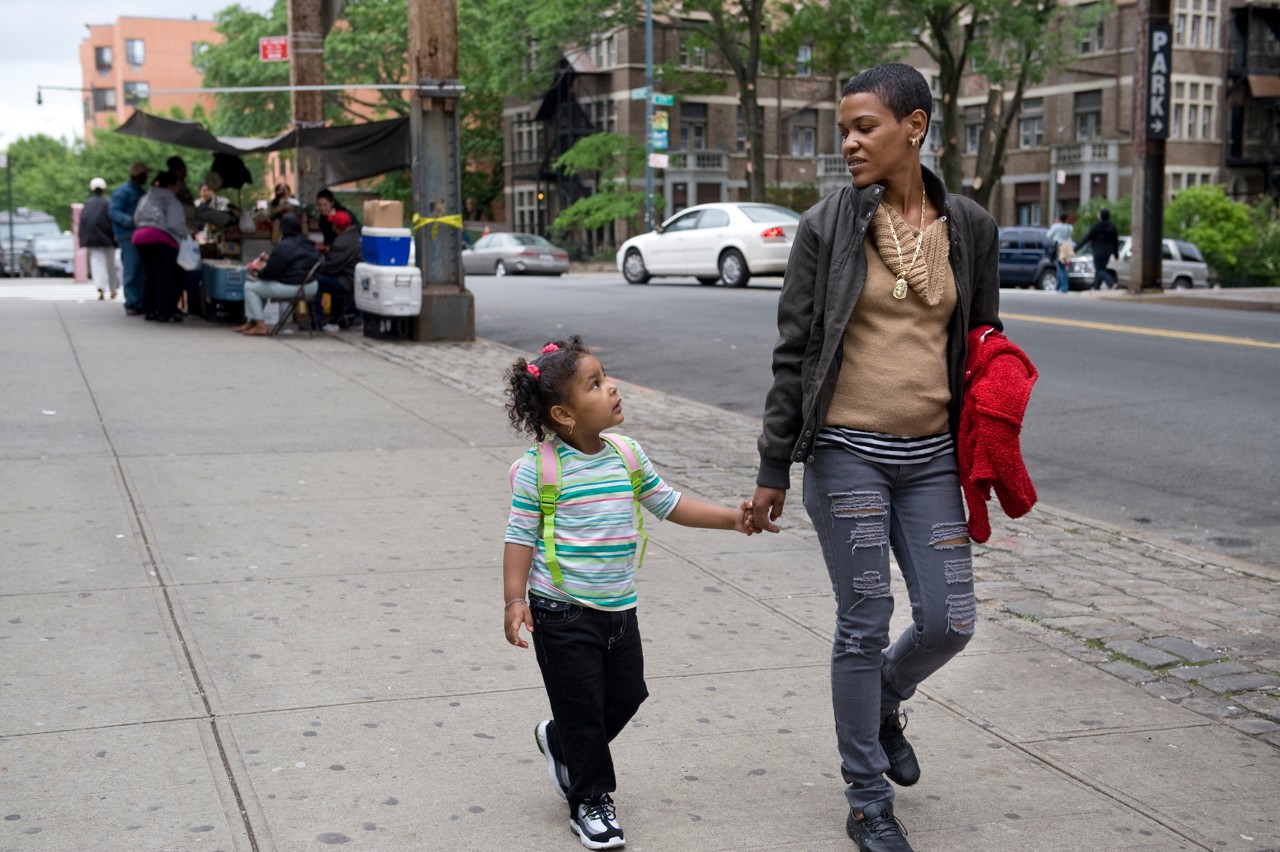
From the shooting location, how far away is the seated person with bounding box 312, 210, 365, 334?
16391 millimetres

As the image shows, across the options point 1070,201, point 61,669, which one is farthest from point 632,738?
point 1070,201

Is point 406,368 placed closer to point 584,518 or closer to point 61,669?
point 61,669

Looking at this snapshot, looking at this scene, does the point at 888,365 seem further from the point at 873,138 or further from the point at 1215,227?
the point at 1215,227

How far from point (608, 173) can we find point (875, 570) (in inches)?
2120

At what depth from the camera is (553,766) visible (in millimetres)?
3771

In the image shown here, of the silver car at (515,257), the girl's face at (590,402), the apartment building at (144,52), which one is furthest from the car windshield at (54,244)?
the apartment building at (144,52)

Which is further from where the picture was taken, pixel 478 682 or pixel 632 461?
pixel 478 682

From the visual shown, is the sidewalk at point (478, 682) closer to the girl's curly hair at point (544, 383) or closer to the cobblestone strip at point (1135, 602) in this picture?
the cobblestone strip at point (1135, 602)

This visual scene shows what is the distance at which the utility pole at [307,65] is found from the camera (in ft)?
63.3

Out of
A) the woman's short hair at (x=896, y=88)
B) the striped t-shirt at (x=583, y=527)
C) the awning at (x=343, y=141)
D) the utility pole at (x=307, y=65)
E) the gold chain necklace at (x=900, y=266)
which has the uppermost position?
the utility pole at (x=307, y=65)

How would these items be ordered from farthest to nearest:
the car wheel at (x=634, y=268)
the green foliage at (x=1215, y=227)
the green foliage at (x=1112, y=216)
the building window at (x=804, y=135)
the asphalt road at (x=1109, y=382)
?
1. the building window at (x=804, y=135)
2. the green foliage at (x=1112, y=216)
3. the green foliage at (x=1215, y=227)
4. the car wheel at (x=634, y=268)
5. the asphalt road at (x=1109, y=382)

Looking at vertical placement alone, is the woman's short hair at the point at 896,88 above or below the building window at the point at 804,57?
below

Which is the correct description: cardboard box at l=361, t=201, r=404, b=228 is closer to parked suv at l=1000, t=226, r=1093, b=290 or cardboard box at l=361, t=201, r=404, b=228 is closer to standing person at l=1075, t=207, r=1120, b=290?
standing person at l=1075, t=207, r=1120, b=290

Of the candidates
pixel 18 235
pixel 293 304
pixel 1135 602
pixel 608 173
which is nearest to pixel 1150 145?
pixel 293 304
